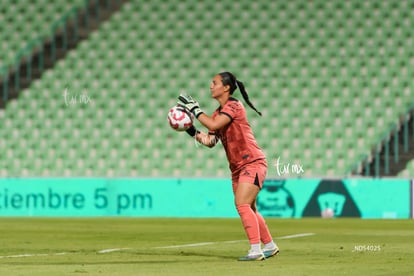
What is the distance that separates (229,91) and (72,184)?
525 inches

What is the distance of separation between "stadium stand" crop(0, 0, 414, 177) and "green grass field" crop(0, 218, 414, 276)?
492 centimetres

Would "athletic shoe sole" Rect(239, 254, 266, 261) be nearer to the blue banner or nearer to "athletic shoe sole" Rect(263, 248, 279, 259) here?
"athletic shoe sole" Rect(263, 248, 279, 259)

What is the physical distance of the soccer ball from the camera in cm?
1080

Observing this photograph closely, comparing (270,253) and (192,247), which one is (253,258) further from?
(192,247)

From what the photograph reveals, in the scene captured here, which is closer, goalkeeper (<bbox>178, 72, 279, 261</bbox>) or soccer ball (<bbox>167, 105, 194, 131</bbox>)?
goalkeeper (<bbox>178, 72, 279, 261</bbox>)

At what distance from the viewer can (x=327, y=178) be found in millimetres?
23469

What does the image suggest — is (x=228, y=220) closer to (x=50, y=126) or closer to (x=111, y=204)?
(x=111, y=204)

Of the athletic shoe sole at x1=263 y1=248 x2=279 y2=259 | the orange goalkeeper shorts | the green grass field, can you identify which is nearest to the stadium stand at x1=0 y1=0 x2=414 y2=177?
the green grass field

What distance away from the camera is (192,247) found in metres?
13.3

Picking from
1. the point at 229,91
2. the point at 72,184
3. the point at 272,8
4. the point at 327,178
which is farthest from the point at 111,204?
the point at 229,91

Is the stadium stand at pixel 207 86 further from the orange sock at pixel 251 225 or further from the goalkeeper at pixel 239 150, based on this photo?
the orange sock at pixel 251 225

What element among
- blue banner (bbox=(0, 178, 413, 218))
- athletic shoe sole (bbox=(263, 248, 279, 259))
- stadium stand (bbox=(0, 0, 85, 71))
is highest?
stadium stand (bbox=(0, 0, 85, 71))

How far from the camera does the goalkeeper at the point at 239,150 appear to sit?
10.5 meters

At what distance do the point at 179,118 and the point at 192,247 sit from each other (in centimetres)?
293
